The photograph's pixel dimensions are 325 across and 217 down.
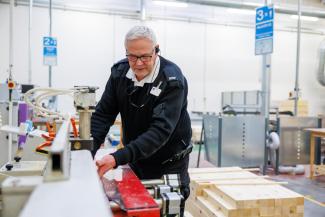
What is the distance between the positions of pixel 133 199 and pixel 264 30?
3.77 metres

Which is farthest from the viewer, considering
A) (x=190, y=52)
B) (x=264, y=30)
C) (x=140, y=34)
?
(x=190, y=52)

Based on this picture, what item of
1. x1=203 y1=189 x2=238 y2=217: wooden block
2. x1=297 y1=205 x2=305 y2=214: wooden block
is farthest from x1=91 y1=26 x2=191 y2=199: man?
x1=297 y1=205 x2=305 y2=214: wooden block

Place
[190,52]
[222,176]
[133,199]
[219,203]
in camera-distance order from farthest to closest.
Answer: [190,52], [222,176], [219,203], [133,199]

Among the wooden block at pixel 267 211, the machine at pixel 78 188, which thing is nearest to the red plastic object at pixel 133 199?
the machine at pixel 78 188

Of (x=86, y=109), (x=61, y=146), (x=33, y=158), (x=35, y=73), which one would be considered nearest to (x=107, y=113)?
(x=86, y=109)

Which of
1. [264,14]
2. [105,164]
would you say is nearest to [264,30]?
[264,14]

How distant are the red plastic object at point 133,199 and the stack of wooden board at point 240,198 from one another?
112 cm

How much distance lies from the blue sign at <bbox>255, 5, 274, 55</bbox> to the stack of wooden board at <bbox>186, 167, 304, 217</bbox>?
6.93 feet

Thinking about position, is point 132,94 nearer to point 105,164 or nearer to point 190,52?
point 105,164

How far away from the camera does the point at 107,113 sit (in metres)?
1.75

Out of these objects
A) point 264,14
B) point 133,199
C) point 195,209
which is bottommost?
point 195,209

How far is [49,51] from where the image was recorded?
18.4 ft

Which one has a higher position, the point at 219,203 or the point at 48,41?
the point at 48,41

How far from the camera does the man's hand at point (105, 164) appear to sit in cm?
119
